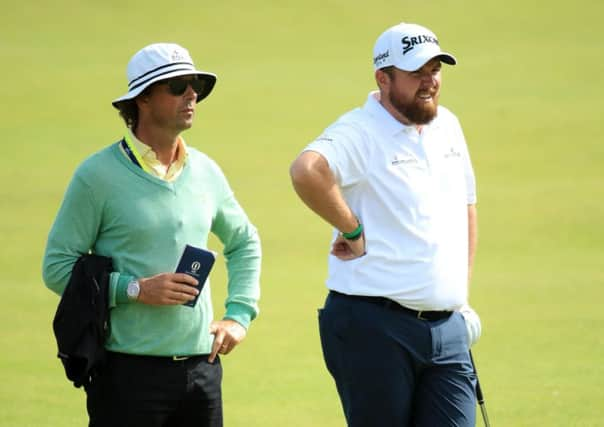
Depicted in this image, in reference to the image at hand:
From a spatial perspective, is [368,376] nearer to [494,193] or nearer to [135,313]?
[135,313]

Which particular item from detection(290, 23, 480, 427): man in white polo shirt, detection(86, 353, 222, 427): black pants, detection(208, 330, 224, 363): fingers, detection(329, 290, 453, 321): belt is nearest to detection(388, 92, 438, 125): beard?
detection(290, 23, 480, 427): man in white polo shirt

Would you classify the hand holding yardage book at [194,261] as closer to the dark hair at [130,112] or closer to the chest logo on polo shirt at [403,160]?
the dark hair at [130,112]

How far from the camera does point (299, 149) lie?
664 inches

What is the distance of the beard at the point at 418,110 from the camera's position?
468cm

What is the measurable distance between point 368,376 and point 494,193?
33.8 feet

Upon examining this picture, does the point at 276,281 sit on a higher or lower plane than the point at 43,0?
lower

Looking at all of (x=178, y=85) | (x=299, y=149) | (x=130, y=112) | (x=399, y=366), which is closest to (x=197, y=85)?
(x=178, y=85)

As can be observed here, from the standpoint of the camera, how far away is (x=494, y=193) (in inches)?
579

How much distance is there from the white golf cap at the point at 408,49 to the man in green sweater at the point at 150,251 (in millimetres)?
753

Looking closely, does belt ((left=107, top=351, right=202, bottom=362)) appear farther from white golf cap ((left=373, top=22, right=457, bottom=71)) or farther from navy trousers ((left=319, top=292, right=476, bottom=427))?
white golf cap ((left=373, top=22, right=457, bottom=71))

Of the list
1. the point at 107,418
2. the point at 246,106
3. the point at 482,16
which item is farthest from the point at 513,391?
the point at 482,16

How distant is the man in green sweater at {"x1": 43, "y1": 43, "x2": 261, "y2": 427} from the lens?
14.2 feet

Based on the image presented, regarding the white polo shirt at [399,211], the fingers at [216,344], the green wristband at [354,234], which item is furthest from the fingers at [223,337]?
the green wristband at [354,234]

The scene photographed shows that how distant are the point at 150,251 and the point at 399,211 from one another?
925 millimetres
